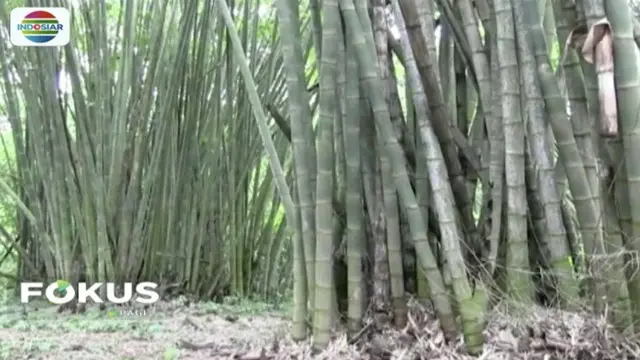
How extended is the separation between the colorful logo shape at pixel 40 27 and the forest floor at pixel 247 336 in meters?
0.67

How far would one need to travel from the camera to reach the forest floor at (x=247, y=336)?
0.90 meters

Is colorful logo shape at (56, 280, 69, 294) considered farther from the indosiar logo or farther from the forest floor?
the indosiar logo

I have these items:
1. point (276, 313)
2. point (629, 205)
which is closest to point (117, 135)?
point (276, 313)

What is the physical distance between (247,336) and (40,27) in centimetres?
97

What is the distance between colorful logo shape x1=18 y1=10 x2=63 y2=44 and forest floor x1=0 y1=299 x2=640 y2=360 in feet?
2.20

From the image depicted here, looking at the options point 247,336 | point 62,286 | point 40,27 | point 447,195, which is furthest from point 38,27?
point 447,195

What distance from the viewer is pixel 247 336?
1272mm

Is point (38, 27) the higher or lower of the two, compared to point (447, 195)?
higher

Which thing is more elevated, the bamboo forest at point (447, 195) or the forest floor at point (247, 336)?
the bamboo forest at point (447, 195)

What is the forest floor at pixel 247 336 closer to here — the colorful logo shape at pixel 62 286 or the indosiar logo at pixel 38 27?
the colorful logo shape at pixel 62 286

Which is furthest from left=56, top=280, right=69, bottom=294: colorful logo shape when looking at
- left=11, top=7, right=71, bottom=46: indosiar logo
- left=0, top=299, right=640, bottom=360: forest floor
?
left=11, top=7, right=71, bottom=46: indosiar logo

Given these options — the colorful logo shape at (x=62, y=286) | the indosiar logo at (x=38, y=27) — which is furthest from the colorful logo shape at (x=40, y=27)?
the colorful logo shape at (x=62, y=286)

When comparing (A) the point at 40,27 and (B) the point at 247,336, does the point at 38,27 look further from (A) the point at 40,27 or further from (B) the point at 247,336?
(B) the point at 247,336

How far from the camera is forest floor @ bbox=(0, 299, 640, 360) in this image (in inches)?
35.4
